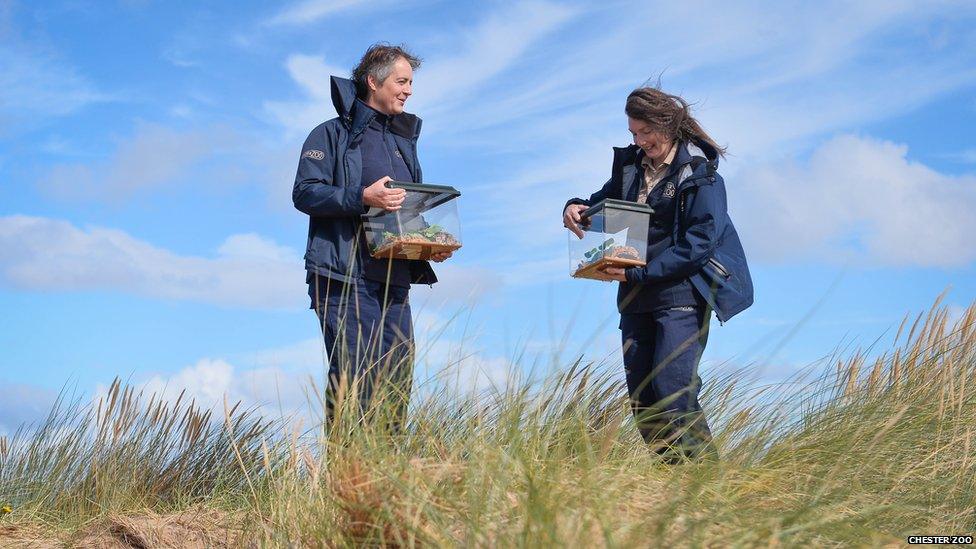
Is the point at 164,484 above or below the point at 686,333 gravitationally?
below

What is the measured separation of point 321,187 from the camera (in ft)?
15.7

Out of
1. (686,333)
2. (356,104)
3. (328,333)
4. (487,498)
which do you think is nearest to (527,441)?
(487,498)

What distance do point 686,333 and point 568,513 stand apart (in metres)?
2.12

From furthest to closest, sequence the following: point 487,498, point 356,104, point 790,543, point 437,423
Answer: point 356,104 → point 437,423 → point 487,498 → point 790,543

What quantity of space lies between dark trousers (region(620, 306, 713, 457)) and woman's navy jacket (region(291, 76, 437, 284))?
3.85ft

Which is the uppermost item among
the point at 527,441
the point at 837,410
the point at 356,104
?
the point at 356,104

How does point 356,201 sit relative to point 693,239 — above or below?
above

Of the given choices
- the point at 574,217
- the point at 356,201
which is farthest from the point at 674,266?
the point at 356,201

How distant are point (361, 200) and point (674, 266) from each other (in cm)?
148

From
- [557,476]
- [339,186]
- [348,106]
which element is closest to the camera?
[557,476]

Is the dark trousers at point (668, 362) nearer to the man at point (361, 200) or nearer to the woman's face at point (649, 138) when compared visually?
the woman's face at point (649, 138)

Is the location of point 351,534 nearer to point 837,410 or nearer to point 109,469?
point 837,410

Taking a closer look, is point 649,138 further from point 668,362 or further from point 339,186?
point 339,186

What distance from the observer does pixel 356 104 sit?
5160 mm
